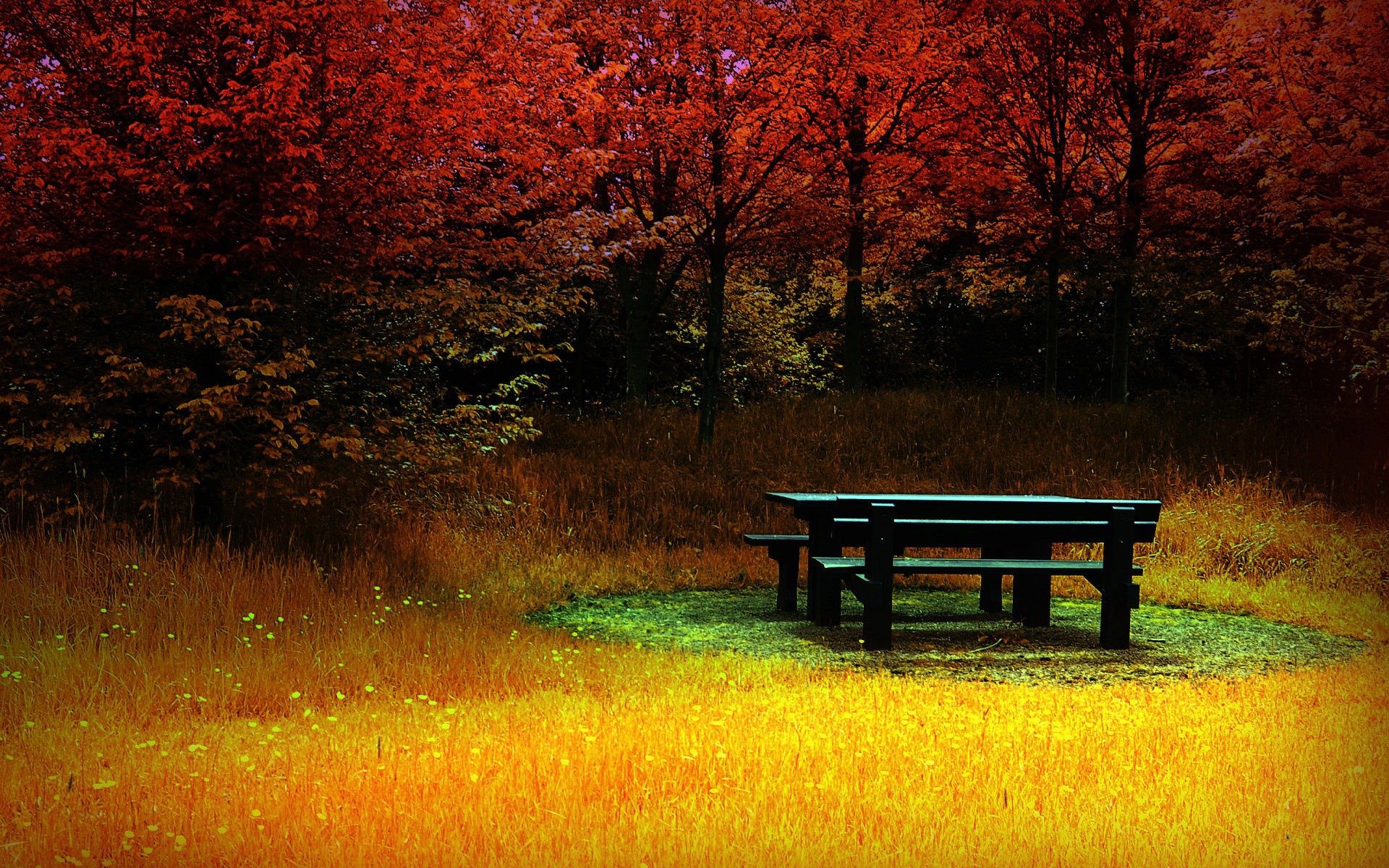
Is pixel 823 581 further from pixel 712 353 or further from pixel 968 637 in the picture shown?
pixel 712 353

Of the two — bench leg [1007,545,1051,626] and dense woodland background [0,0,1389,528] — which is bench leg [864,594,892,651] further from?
dense woodland background [0,0,1389,528]

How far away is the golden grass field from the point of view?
12.7 ft

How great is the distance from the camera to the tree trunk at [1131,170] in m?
16.8

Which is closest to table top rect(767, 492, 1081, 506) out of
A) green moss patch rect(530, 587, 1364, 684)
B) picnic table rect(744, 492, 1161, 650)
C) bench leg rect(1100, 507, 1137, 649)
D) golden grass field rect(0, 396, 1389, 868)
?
picnic table rect(744, 492, 1161, 650)

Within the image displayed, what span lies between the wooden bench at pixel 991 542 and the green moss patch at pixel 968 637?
0.27 meters

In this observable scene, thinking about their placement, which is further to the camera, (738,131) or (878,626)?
(738,131)

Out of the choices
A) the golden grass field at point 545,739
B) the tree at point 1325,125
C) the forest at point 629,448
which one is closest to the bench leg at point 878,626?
the forest at point 629,448

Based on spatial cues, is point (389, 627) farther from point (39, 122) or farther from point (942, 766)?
point (39, 122)

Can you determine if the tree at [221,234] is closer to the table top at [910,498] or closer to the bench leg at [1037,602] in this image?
the table top at [910,498]

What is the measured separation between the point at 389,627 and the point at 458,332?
4.19 meters

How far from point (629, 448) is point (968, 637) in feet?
24.4

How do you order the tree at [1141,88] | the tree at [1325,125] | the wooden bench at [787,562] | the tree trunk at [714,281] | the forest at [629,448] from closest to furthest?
the forest at [629,448] → the wooden bench at [787,562] → the tree at [1325,125] → the tree trunk at [714,281] → the tree at [1141,88]

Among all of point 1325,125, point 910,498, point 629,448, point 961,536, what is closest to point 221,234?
point 910,498

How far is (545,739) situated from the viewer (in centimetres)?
500
